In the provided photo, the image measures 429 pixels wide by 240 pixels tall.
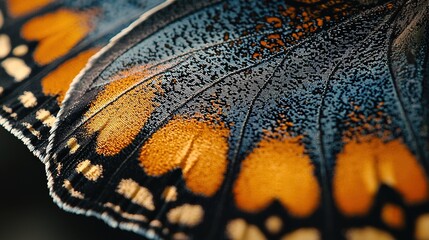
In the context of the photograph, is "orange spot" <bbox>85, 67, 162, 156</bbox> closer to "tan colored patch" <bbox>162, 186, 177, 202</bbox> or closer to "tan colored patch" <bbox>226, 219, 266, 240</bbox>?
"tan colored patch" <bbox>162, 186, 177, 202</bbox>

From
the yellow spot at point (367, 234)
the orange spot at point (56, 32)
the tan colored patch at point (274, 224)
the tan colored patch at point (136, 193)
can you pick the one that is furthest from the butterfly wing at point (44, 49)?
the yellow spot at point (367, 234)

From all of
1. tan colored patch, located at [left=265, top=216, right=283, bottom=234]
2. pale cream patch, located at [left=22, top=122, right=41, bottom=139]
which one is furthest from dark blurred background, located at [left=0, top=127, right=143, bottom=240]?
tan colored patch, located at [left=265, top=216, right=283, bottom=234]

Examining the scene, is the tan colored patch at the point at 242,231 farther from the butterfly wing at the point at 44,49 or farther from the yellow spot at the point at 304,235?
the butterfly wing at the point at 44,49

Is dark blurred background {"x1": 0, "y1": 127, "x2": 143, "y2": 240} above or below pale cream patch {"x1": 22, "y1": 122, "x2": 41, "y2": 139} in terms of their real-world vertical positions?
above

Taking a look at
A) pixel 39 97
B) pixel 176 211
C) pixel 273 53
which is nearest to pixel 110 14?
pixel 39 97

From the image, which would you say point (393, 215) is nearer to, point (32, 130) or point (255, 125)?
point (255, 125)

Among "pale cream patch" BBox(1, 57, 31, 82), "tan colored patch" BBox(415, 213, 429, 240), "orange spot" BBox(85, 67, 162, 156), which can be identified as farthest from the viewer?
"pale cream patch" BBox(1, 57, 31, 82)

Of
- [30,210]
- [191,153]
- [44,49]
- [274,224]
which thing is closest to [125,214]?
[191,153]
